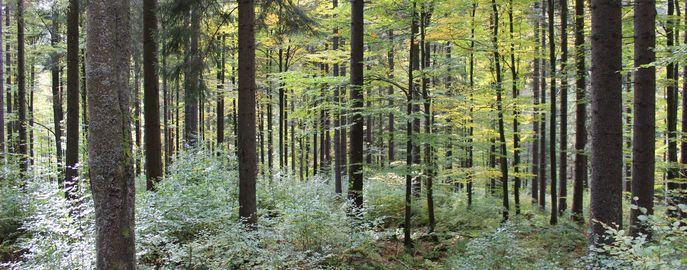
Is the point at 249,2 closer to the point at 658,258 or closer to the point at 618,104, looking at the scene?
the point at 618,104

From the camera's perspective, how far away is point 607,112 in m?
6.30

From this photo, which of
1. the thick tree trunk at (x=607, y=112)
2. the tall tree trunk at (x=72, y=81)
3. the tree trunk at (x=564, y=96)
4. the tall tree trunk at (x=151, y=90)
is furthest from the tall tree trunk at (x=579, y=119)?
the tall tree trunk at (x=72, y=81)

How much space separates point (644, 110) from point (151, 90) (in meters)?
10.9

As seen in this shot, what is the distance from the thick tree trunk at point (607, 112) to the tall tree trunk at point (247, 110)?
5.75m

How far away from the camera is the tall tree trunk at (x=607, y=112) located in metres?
6.28

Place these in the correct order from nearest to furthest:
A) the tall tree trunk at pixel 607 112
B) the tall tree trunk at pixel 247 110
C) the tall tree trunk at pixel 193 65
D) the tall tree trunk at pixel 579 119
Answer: the tall tree trunk at pixel 607 112 < the tall tree trunk at pixel 247 110 < the tall tree trunk at pixel 193 65 < the tall tree trunk at pixel 579 119

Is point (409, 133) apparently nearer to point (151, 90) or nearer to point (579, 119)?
point (579, 119)

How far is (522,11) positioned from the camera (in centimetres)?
1299

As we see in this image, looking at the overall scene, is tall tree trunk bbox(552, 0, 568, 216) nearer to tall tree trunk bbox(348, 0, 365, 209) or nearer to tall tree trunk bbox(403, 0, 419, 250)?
tall tree trunk bbox(403, 0, 419, 250)

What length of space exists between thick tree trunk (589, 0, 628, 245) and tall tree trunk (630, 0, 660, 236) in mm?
2131

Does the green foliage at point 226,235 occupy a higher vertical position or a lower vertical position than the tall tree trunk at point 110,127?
lower

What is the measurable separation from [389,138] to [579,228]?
653 centimetres

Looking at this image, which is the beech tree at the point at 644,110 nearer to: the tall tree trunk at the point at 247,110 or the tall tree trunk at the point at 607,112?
the tall tree trunk at the point at 607,112

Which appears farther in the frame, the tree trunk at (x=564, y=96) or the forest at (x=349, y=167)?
the tree trunk at (x=564, y=96)
